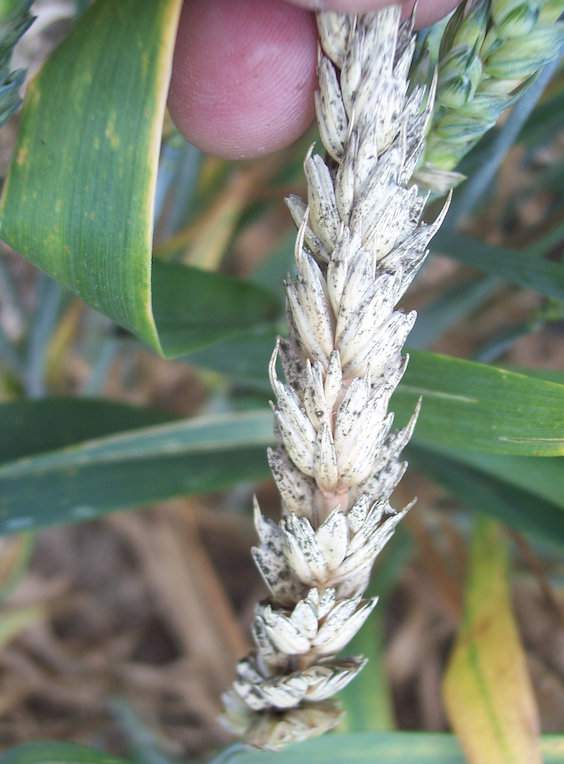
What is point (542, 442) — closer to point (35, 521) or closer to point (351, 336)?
point (351, 336)

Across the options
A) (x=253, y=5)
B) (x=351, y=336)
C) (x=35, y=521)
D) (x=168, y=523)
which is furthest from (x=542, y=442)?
(x=168, y=523)

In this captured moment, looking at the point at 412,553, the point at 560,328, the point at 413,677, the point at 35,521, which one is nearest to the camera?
the point at 35,521

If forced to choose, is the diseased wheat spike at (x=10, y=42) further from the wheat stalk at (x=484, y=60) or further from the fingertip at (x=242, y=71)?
the wheat stalk at (x=484, y=60)

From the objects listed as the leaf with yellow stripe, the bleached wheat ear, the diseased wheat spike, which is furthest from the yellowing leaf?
the diseased wheat spike

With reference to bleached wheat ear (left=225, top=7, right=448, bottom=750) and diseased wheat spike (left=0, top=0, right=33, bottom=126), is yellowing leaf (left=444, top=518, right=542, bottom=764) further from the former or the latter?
diseased wheat spike (left=0, top=0, right=33, bottom=126)

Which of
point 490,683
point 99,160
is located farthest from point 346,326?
point 490,683

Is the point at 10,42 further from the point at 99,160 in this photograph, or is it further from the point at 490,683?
the point at 490,683

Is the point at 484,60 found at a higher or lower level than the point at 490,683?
higher
